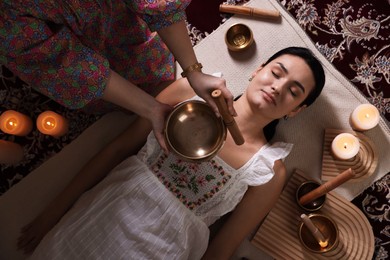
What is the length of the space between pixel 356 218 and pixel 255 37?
1006 mm

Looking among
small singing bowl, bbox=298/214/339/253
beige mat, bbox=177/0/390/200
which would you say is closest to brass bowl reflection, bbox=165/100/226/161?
beige mat, bbox=177/0/390/200

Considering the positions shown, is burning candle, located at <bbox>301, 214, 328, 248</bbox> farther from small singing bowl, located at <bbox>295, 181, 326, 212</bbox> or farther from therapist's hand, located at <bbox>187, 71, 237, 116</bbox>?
therapist's hand, located at <bbox>187, 71, 237, 116</bbox>

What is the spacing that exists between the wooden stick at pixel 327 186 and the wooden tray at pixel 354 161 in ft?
0.61

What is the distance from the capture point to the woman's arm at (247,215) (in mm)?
1498

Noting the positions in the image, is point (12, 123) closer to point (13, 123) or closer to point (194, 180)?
point (13, 123)

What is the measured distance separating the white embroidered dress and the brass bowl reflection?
0.80 feet

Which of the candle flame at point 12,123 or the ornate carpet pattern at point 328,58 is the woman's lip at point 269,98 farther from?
the candle flame at point 12,123

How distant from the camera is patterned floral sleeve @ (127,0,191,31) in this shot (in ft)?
3.53

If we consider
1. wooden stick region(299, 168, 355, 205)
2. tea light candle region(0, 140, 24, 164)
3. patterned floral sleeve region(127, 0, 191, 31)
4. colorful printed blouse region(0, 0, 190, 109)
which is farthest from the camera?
tea light candle region(0, 140, 24, 164)

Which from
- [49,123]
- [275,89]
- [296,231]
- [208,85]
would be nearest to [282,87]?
[275,89]

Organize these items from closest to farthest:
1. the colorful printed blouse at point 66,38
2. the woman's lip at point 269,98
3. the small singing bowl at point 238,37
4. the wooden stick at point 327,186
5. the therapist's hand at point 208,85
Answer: the colorful printed blouse at point 66,38 < the therapist's hand at point 208,85 < the wooden stick at point 327,186 < the woman's lip at point 269,98 < the small singing bowl at point 238,37

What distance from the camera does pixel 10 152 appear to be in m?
1.67

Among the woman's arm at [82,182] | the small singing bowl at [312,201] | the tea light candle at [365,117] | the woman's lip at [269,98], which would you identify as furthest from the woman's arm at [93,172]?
the tea light candle at [365,117]

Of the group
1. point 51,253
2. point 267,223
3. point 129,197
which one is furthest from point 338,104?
point 51,253
